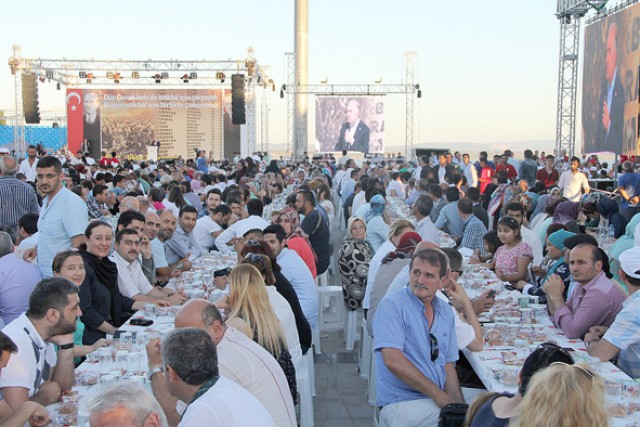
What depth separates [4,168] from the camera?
24.2 feet

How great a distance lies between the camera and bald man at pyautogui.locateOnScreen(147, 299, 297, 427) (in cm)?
317

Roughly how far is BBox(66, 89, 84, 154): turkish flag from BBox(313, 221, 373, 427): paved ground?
2605cm

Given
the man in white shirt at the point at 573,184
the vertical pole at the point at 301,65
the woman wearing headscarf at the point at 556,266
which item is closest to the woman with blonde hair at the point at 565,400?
the woman wearing headscarf at the point at 556,266

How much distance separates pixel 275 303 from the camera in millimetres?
4484

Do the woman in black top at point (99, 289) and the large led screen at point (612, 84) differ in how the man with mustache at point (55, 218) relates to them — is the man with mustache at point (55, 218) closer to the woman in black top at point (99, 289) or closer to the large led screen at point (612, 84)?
the woman in black top at point (99, 289)

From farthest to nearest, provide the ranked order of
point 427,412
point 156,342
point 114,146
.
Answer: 1. point 114,146
2. point 427,412
3. point 156,342

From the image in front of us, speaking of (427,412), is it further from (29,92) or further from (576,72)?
(29,92)

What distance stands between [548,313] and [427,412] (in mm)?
1740

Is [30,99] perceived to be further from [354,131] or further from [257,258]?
[257,258]

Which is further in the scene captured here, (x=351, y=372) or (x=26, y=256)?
(x=351, y=372)

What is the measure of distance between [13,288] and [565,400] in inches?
152

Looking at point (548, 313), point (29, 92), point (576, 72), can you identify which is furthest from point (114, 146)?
point (548, 313)

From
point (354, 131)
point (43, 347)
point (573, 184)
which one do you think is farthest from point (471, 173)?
point (354, 131)

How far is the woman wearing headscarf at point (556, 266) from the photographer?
18.4 ft
